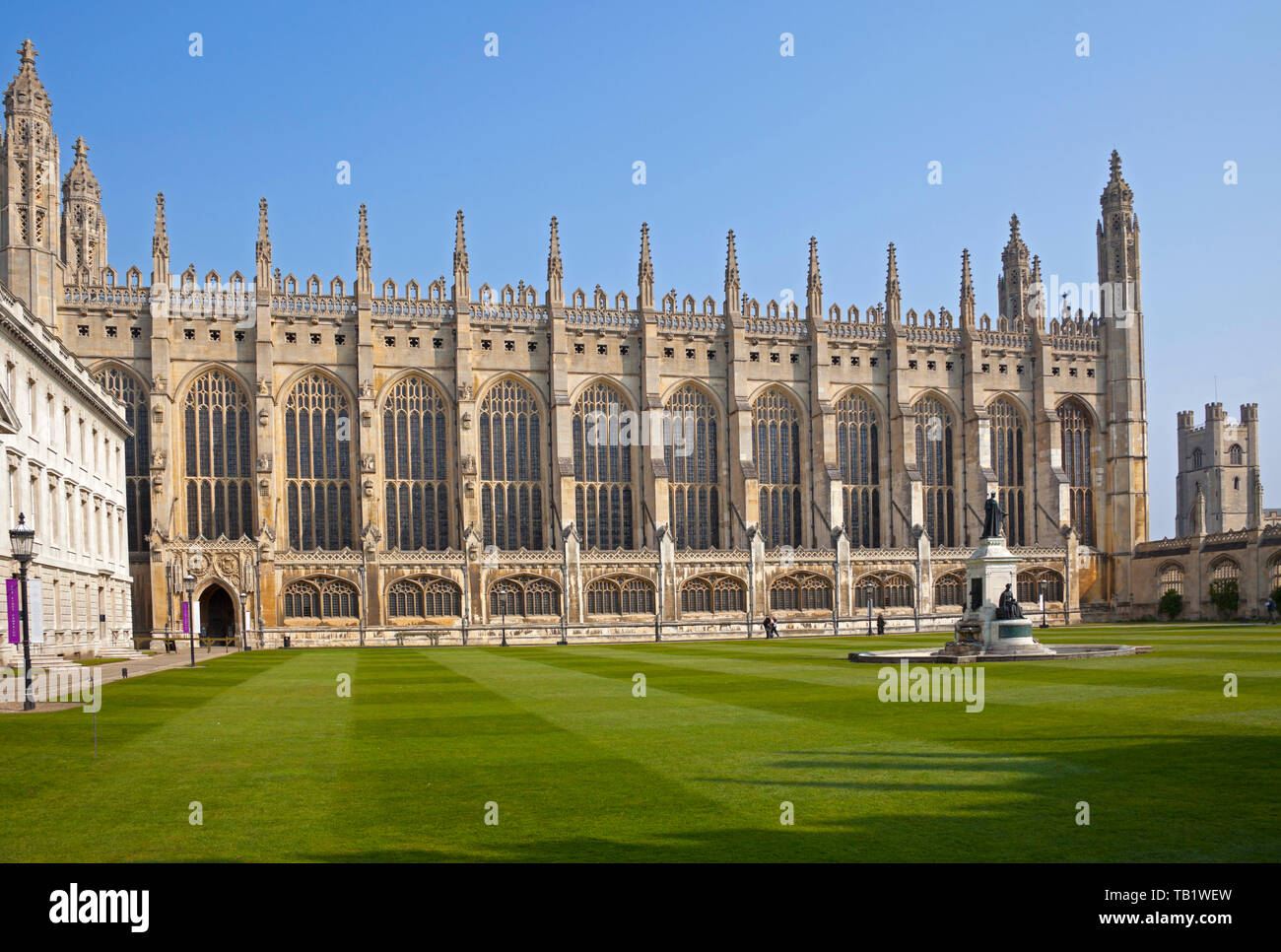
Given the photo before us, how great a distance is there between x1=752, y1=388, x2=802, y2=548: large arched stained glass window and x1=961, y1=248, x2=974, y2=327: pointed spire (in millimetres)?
12860

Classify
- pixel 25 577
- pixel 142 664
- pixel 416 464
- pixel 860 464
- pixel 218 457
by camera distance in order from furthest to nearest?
1. pixel 860 464
2. pixel 416 464
3. pixel 218 457
4. pixel 142 664
5. pixel 25 577

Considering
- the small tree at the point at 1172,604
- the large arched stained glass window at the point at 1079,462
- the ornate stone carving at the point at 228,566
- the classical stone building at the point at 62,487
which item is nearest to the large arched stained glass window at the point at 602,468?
the ornate stone carving at the point at 228,566

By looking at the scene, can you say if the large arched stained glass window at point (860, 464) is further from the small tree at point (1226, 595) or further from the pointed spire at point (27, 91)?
the pointed spire at point (27, 91)

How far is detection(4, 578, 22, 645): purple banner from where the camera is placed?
95.8ft

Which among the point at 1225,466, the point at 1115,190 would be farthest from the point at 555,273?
the point at 1225,466

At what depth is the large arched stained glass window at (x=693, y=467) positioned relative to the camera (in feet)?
226

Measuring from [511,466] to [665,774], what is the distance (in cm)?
5408

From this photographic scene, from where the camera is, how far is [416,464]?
213 ft

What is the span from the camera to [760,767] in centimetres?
1330

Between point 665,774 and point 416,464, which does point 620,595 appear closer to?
point 416,464

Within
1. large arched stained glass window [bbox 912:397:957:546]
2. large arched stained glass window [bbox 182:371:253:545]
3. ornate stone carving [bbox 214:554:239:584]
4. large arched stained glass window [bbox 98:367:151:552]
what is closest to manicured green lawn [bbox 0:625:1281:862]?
ornate stone carving [bbox 214:554:239:584]
